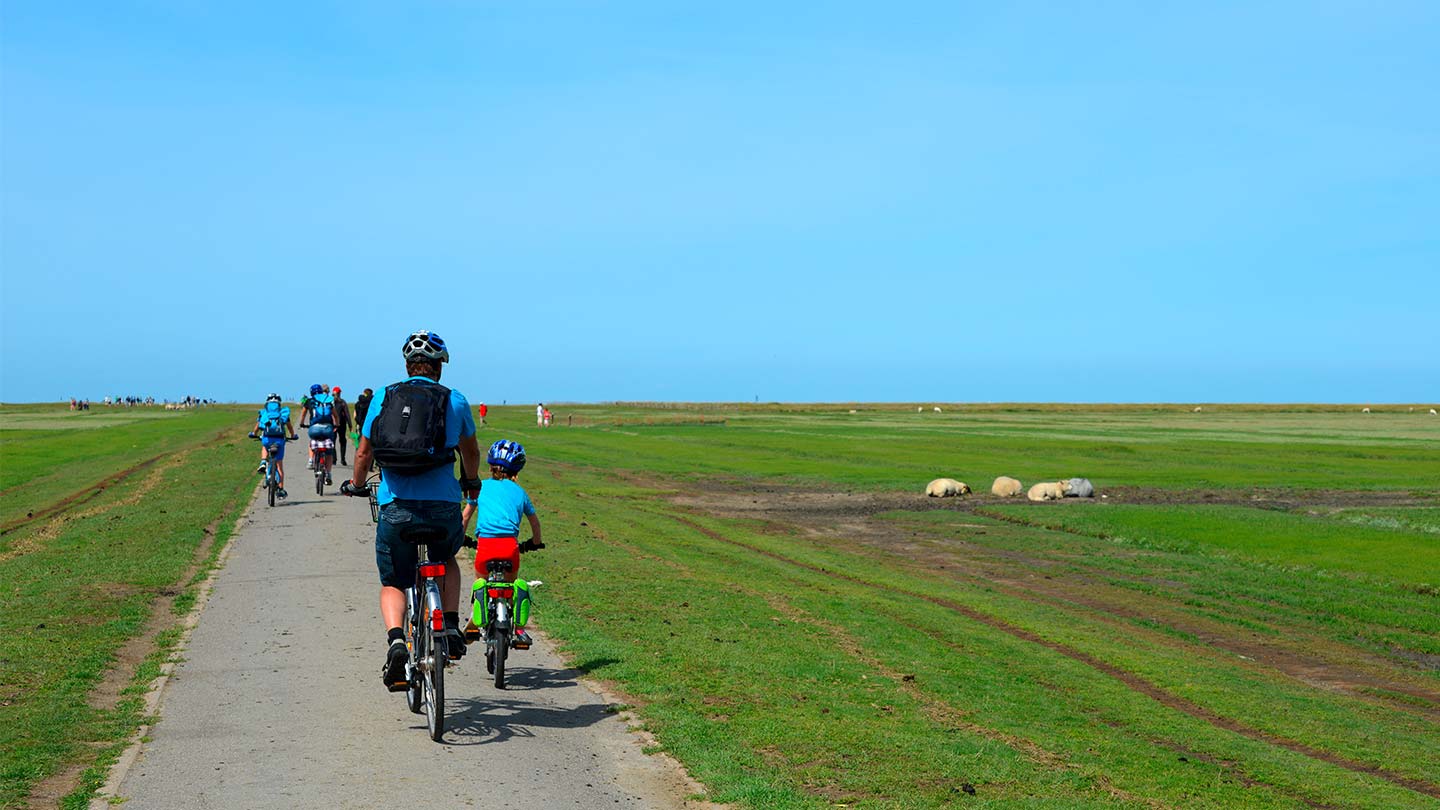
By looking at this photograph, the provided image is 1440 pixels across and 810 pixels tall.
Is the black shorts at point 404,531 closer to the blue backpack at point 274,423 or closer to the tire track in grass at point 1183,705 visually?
the tire track in grass at point 1183,705

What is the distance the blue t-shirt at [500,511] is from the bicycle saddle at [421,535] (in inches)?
73.0

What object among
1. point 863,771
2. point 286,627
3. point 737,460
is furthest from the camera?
point 737,460

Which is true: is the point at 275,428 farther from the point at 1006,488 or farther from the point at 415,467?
the point at 1006,488

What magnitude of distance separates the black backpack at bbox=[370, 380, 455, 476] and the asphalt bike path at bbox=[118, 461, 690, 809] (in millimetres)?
2089

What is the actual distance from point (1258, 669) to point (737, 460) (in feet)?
149

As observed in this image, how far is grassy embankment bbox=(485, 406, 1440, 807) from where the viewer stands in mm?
9562

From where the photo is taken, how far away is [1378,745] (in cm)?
1273

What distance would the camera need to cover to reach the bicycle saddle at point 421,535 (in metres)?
9.05

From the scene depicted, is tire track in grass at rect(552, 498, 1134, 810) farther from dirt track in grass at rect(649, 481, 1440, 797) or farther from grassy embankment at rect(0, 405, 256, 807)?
grassy embankment at rect(0, 405, 256, 807)

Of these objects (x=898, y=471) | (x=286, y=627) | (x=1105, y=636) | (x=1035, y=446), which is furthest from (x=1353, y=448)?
(x=286, y=627)

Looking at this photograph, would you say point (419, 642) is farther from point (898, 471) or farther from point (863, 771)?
point (898, 471)

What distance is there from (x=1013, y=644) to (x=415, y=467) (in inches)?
398

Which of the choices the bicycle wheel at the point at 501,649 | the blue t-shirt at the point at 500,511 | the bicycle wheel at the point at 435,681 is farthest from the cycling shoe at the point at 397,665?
the blue t-shirt at the point at 500,511

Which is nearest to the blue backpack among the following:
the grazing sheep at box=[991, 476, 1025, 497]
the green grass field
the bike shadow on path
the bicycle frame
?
the green grass field
